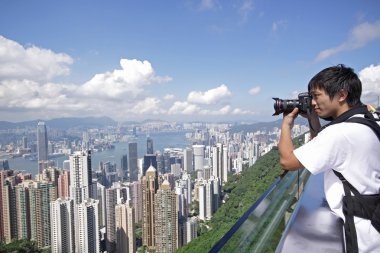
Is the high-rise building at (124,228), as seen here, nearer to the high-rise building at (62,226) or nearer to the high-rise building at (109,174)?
the high-rise building at (62,226)

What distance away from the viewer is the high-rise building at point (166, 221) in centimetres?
1395

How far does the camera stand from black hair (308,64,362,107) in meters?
0.64

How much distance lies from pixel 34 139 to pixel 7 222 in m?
24.1

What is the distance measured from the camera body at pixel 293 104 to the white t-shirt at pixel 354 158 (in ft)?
0.66

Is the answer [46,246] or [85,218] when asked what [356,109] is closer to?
[85,218]

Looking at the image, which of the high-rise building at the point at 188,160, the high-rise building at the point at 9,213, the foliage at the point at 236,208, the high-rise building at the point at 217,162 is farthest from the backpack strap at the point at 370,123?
the high-rise building at the point at 188,160

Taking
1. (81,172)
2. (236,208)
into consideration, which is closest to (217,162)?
(81,172)

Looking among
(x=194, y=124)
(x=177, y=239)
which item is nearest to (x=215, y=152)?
(x=177, y=239)

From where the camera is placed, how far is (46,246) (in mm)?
13930

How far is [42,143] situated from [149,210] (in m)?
24.3

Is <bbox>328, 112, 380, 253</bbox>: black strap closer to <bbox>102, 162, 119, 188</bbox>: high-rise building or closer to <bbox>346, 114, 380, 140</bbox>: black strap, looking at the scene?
<bbox>346, 114, 380, 140</bbox>: black strap

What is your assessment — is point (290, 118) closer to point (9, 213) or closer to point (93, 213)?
point (93, 213)

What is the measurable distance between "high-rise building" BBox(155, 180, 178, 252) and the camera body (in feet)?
45.4

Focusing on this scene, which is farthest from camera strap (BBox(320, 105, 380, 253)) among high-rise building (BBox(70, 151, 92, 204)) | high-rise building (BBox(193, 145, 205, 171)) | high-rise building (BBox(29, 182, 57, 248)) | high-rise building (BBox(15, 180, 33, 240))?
high-rise building (BBox(193, 145, 205, 171))
